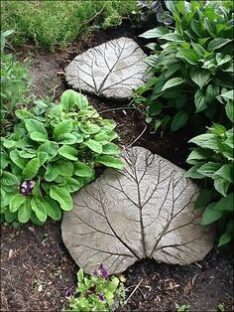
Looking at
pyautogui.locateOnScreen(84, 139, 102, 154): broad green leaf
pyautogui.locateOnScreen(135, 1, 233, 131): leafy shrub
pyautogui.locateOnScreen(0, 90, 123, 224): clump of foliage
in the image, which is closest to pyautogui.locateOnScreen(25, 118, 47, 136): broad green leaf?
pyautogui.locateOnScreen(0, 90, 123, 224): clump of foliage

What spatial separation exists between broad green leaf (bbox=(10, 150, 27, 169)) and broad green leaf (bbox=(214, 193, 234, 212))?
0.91 m

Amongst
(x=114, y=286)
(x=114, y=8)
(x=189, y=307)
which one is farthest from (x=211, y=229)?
(x=114, y=8)

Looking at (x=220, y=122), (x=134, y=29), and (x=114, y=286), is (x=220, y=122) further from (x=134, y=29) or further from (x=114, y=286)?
(x=114, y=286)

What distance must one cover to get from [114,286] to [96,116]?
802mm

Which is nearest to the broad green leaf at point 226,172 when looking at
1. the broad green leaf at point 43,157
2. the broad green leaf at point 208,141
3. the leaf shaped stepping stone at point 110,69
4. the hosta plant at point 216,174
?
the hosta plant at point 216,174

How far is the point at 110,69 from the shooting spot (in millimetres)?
2322

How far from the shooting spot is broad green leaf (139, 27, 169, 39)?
257 centimetres

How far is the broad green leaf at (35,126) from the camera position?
237 centimetres

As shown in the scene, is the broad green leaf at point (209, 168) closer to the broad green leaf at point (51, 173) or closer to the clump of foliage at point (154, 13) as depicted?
the broad green leaf at point (51, 173)

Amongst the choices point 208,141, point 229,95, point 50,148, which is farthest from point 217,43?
point 50,148

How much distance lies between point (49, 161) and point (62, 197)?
0.17m

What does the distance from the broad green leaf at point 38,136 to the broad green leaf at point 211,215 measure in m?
0.82

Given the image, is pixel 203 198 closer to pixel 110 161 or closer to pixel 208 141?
pixel 208 141

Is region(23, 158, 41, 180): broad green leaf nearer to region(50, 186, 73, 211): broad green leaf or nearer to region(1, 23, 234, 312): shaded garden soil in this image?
region(50, 186, 73, 211): broad green leaf
